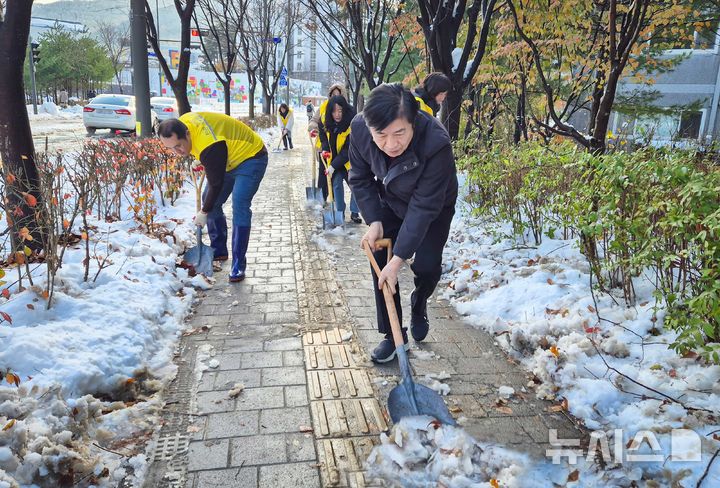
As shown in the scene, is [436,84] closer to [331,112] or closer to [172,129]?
[331,112]

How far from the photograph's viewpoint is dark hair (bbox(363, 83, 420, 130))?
8.41 ft

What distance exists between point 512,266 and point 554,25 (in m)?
5.26

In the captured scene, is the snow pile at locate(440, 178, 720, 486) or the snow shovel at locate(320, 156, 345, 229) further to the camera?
the snow shovel at locate(320, 156, 345, 229)

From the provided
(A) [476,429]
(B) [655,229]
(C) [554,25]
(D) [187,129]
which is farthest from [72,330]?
(C) [554,25]

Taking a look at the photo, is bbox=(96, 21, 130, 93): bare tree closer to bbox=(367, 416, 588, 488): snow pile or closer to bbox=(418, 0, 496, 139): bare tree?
bbox=(418, 0, 496, 139): bare tree

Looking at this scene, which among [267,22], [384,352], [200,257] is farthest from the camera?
A: [267,22]

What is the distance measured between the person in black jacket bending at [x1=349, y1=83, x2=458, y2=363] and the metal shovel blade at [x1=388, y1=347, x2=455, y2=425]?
55 centimetres

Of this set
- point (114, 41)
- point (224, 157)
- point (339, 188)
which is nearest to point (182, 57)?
point (339, 188)

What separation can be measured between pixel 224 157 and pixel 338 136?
8.02 feet

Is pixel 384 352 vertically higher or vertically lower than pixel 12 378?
lower

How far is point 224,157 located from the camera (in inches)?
195

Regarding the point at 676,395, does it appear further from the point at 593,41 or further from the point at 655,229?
the point at 593,41

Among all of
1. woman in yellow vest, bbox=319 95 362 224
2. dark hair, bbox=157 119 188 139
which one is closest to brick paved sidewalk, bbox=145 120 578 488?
dark hair, bbox=157 119 188 139

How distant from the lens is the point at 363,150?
3074 millimetres
